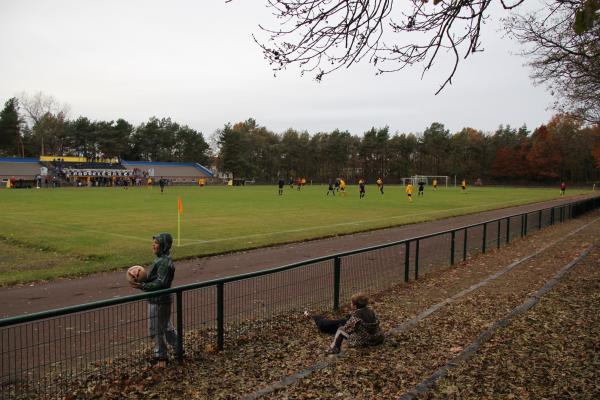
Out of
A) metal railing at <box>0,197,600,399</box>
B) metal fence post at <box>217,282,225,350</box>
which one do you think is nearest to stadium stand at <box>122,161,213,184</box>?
metal railing at <box>0,197,600,399</box>

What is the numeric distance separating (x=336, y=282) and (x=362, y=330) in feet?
6.62

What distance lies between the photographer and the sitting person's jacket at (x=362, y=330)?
246 inches

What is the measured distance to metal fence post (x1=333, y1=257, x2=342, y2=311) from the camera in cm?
810

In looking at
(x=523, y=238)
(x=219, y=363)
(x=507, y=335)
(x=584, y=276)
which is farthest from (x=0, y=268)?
(x=523, y=238)

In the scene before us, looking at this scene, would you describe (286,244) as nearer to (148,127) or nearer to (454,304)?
(454,304)

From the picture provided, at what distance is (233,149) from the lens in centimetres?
10275

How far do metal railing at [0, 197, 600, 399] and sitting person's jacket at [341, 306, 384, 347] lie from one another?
1337 mm

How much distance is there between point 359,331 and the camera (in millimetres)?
6258

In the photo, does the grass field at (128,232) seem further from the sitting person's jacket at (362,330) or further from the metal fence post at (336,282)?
the sitting person's jacket at (362,330)

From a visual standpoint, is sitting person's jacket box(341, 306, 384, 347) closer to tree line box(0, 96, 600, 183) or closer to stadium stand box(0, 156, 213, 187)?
stadium stand box(0, 156, 213, 187)

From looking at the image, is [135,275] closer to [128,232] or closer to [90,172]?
[128,232]

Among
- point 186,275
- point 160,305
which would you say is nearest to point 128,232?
point 186,275

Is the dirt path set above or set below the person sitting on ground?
below

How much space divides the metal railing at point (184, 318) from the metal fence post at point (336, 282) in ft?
0.06
